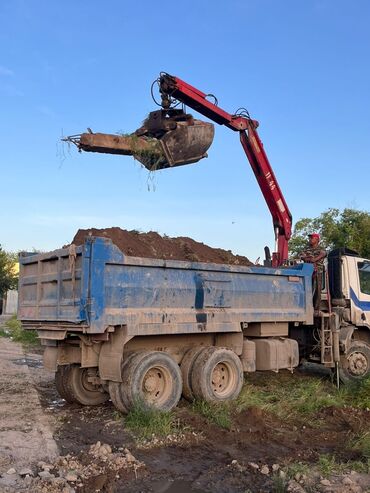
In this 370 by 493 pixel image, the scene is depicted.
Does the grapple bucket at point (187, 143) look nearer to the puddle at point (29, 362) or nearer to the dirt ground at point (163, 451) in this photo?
the dirt ground at point (163, 451)

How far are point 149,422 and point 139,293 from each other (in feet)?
5.68

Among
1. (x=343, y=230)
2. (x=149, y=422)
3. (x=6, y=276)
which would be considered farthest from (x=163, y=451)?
(x=6, y=276)

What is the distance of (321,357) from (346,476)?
5.20m

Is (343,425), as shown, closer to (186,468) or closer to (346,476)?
(346,476)

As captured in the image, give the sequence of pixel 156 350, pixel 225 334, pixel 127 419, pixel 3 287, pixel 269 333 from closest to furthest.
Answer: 1. pixel 127 419
2. pixel 156 350
3. pixel 225 334
4. pixel 269 333
5. pixel 3 287

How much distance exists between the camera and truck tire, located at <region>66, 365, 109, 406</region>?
8.52 m

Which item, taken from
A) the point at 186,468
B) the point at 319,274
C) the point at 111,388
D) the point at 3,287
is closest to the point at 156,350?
the point at 111,388

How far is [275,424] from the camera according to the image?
24.7 feet

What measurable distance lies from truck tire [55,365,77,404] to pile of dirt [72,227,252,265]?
6.76 ft

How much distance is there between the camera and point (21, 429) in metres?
7.02

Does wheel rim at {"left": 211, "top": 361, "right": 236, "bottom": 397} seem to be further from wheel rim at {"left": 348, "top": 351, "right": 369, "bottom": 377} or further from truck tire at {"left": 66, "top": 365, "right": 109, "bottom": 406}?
wheel rim at {"left": 348, "top": 351, "right": 369, "bottom": 377}

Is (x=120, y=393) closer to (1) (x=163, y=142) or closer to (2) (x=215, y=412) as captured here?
(2) (x=215, y=412)

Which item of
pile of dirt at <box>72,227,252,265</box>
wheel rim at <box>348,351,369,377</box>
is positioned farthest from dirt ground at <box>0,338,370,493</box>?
pile of dirt at <box>72,227,252,265</box>

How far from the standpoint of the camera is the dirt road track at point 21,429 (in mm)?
5539
